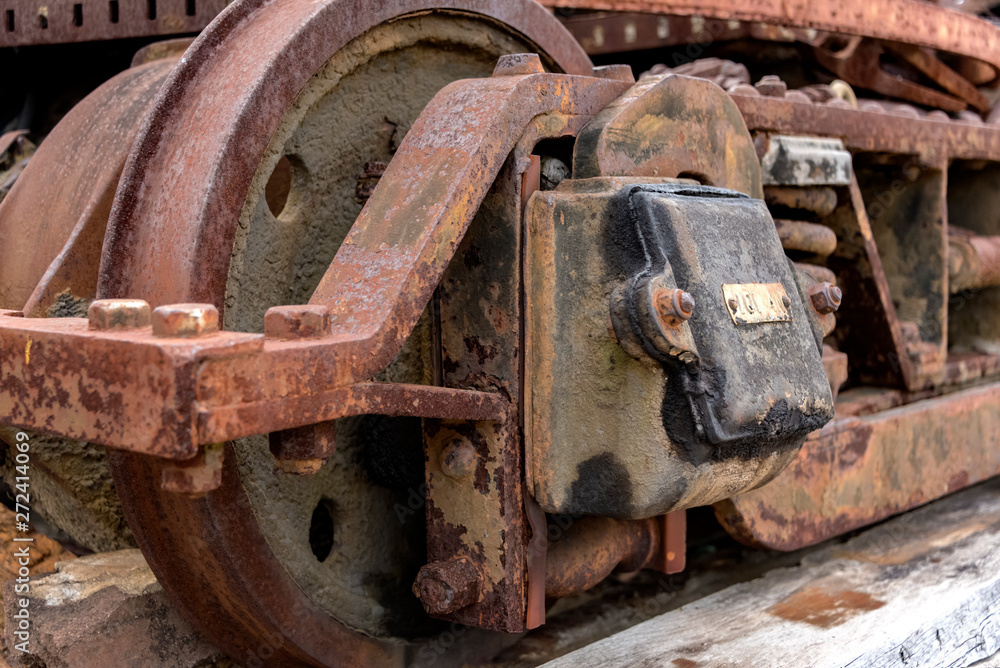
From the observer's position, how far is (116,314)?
1191 mm

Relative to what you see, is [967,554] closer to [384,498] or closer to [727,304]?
[727,304]

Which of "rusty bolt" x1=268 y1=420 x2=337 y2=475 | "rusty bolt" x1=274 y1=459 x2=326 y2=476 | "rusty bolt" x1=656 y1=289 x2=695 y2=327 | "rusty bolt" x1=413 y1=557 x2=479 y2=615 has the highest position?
"rusty bolt" x1=656 y1=289 x2=695 y2=327

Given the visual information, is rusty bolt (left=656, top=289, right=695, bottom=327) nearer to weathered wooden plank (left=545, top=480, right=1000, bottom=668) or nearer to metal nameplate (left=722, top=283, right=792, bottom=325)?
metal nameplate (left=722, top=283, right=792, bottom=325)

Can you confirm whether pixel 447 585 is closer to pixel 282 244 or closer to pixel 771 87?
pixel 282 244

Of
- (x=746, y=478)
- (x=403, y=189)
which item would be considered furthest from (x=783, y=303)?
(x=403, y=189)

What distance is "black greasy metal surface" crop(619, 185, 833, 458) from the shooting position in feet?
5.17

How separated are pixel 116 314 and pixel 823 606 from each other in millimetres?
1671

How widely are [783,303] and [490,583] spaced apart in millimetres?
699

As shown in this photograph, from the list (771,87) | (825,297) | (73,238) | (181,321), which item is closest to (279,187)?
(73,238)

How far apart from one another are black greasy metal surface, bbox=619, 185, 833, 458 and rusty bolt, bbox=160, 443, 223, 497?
712mm

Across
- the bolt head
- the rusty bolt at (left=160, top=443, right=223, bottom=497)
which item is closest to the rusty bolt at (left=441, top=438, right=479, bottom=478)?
the bolt head

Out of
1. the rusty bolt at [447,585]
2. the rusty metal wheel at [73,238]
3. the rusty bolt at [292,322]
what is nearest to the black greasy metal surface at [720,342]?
the rusty bolt at [447,585]

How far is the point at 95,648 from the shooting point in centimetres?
159

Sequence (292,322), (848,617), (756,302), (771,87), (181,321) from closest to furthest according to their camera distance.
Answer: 1. (181,321)
2. (292,322)
3. (756,302)
4. (848,617)
5. (771,87)
